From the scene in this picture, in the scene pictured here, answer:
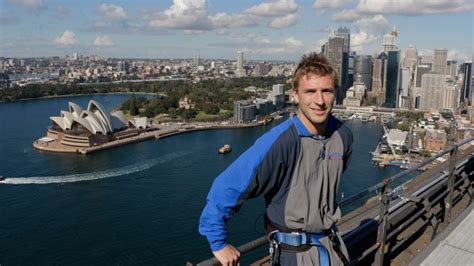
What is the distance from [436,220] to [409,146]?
32.8ft

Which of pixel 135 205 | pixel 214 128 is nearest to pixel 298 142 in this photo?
pixel 135 205

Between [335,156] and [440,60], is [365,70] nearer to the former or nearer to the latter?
[440,60]

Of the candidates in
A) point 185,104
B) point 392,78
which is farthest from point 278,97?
point 392,78

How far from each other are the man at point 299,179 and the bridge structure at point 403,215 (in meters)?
0.03

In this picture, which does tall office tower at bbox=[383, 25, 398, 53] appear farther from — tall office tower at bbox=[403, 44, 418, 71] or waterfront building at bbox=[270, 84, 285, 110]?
waterfront building at bbox=[270, 84, 285, 110]

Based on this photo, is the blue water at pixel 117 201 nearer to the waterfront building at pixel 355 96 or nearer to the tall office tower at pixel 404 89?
the waterfront building at pixel 355 96

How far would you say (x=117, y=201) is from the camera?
5.67 metres

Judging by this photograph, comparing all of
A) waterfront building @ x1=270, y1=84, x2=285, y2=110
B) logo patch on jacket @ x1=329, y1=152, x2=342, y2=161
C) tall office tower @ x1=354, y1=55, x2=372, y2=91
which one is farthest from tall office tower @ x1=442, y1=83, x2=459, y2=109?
logo patch on jacket @ x1=329, y1=152, x2=342, y2=161

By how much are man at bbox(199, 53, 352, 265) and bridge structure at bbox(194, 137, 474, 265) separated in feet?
0.11

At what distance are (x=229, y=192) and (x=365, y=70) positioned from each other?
998 inches

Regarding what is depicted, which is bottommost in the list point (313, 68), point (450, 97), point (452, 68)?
point (450, 97)

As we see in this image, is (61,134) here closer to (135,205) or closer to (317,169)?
(135,205)

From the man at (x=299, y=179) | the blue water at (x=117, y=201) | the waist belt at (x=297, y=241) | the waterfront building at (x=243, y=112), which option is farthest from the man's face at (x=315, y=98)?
the waterfront building at (x=243, y=112)

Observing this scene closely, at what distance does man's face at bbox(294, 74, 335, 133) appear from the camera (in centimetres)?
44
